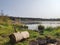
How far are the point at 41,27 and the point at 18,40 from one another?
155 inches

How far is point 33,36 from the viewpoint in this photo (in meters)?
8.62

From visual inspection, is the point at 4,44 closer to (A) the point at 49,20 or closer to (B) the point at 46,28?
(B) the point at 46,28

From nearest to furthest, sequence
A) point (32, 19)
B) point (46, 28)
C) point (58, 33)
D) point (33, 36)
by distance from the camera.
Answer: point (33, 36)
point (58, 33)
point (46, 28)
point (32, 19)

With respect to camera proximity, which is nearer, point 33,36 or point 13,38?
point 13,38

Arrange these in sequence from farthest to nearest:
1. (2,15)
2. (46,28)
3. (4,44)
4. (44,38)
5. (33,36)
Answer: (2,15)
(46,28)
(33,36)
(44,38)
(4,44)

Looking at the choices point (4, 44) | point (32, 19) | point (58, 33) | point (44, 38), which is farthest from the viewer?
point (32, 19)

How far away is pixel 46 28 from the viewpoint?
10.9m

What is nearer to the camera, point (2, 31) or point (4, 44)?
point (4, 44)

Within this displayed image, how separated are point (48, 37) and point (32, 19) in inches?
324

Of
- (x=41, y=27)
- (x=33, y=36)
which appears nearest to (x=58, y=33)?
(x=33, y=36)

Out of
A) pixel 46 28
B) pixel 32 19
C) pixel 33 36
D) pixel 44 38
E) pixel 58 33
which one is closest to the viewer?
pixel 44 38

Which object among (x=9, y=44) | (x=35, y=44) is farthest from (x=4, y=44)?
(x=35, y=44)

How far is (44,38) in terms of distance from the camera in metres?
7.80

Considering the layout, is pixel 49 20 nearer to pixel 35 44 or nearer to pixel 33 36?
pixel 33 36
